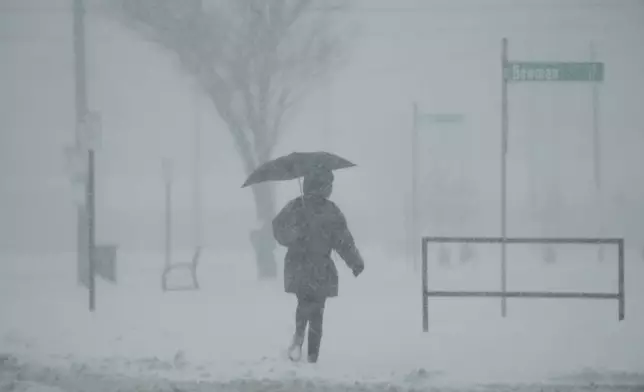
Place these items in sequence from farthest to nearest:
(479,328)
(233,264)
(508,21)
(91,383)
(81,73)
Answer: (508,21) < (233,264) < (81,73) < (479,328) < (91,383)

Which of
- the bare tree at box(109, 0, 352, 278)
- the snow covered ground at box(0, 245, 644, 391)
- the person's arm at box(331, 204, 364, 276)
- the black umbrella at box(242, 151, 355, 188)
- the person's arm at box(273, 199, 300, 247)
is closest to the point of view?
the snow covered ground at box(0, 245, 644, 391)

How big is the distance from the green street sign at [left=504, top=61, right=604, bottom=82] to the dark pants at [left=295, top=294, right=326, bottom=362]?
14.6 feet

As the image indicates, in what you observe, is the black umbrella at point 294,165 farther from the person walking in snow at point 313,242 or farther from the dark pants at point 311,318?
the dark pants at point 311,318

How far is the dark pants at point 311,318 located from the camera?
8405mm

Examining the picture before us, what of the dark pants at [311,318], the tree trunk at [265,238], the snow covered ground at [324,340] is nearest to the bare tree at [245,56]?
the tree trunk at [265,238]

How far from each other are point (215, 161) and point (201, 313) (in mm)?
43935

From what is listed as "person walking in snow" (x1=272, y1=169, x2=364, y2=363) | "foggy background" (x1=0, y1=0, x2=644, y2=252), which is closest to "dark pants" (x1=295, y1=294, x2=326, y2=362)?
"person walking in snow" (x1=272, y1=169, x2=364, y2=363)

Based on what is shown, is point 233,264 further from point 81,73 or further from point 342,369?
point 342,369

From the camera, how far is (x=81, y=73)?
16.3 metres

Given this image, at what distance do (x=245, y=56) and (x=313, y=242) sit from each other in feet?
35.5

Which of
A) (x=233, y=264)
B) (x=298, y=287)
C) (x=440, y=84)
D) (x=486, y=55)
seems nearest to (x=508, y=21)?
(x=486, y=55)

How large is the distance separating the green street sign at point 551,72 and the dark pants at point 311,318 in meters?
4.44

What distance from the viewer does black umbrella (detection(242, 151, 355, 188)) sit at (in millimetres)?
8664

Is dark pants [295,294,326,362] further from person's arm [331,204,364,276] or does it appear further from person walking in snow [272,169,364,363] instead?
person's arm [331,204,364,276]
